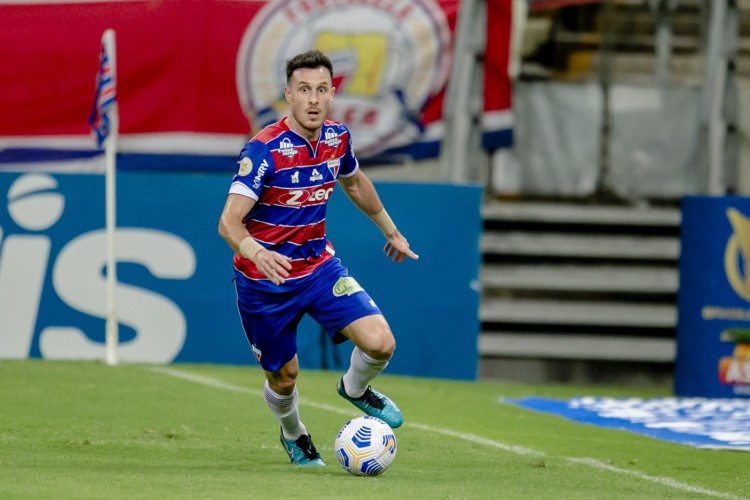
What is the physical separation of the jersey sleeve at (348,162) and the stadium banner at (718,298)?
20.5 feet

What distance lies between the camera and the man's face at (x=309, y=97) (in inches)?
304

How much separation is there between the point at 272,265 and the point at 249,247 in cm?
22

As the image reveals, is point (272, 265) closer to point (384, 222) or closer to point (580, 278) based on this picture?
point (384, 222)

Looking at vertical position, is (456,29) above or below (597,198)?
above

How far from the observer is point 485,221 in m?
16.0

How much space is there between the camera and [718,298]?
13.6m

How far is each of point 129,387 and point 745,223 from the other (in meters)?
5.72

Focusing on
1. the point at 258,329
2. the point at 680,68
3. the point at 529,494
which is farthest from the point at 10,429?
the point at 680,68

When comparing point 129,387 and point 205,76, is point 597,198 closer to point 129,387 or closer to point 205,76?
point 205,76

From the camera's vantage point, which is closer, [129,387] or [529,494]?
[529,494]

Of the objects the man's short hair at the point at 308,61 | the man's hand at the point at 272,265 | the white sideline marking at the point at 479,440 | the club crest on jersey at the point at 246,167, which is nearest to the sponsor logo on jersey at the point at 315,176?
the club crest on jersey at the point at 246,167

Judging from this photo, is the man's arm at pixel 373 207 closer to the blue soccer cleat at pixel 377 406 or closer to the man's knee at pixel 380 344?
the man's knee at pixel 380 344

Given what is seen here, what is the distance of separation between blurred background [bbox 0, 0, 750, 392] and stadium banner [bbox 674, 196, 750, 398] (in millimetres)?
507

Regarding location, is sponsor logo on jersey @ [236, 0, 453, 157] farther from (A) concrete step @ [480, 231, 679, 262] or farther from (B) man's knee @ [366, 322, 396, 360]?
(B) man's knee @ [366, 322, 396, 360]
